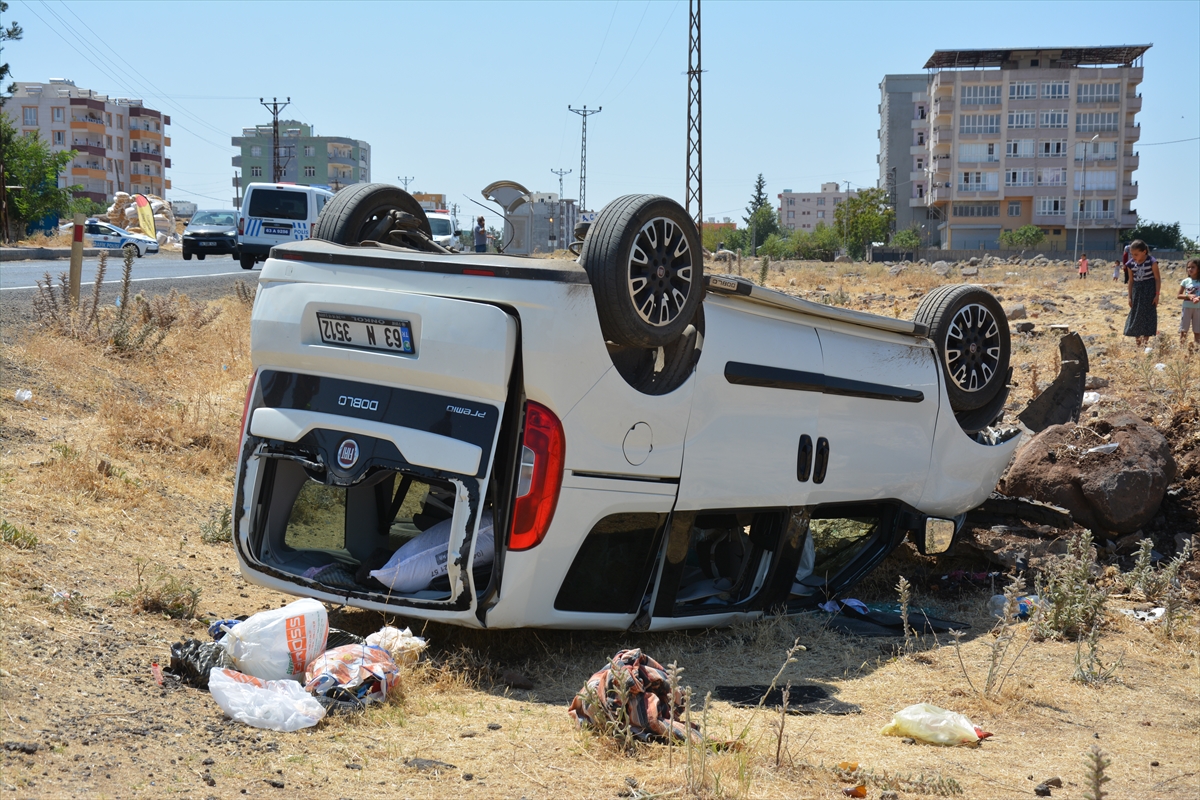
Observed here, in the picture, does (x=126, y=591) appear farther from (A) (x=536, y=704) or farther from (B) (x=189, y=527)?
(A) (x=536, y=704)


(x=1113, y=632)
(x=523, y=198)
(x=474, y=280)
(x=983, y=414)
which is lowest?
(x=1113, y=632)

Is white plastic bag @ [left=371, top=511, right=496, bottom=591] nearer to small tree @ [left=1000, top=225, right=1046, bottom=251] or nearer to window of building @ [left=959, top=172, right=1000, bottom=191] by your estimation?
small tree @ [left=1000, top=225, right=1046, bottom=251]

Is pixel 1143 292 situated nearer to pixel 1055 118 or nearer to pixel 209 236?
pixel 209 236

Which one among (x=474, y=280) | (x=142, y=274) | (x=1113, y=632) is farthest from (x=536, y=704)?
(x=142, y=274)

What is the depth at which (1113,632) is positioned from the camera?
5.58 m

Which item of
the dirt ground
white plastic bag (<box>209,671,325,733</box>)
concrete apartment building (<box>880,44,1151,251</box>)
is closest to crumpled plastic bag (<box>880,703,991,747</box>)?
the dirt ground

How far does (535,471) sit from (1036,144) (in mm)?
115118

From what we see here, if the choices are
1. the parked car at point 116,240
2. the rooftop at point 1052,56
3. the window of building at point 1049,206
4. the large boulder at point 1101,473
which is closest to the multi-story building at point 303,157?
the rooftop at point 1052,56

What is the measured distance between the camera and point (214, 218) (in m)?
36.2

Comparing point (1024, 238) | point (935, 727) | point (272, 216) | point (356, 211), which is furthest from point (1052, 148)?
point (935, 727)

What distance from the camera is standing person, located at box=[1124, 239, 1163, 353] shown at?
1443cm

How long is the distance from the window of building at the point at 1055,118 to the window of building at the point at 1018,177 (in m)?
4.67

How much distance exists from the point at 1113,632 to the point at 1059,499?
173 centimetres

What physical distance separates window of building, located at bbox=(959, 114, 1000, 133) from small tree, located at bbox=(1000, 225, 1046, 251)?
13345mm
